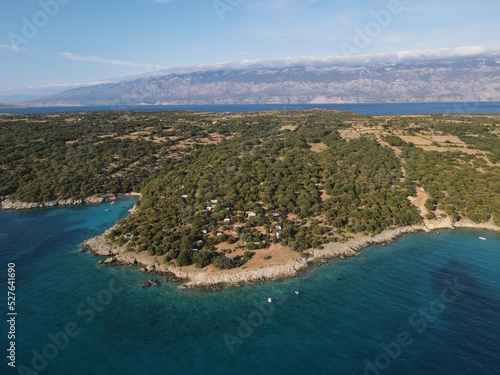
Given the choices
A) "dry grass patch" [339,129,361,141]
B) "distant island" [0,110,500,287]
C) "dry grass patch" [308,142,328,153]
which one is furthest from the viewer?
"dry grass patch" [339,129,361,141]

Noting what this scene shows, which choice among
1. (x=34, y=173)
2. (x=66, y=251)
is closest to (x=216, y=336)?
(x=66, y=251)

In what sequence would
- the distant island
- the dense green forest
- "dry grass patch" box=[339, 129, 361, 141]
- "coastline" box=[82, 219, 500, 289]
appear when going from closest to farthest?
"coastline" box=[82, 219, 500, 289]
the distant island
the dense green forest
"dry grass patch" box=[339, 129, 361, 141]

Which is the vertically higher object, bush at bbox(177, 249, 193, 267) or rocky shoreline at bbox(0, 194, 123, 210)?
rocky shoreline at bbox(0, 194, 123, 210)

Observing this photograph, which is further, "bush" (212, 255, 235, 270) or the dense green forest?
the dense green forest

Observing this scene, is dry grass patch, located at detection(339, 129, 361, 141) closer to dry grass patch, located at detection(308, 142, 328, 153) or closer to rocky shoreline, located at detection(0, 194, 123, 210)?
dry grass patch, located at detection(308, 142, 328, 153)

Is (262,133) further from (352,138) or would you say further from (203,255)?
(203,255)

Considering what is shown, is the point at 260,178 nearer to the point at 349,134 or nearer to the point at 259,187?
the point at 259,187

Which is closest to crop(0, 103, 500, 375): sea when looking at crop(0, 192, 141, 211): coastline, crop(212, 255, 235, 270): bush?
crop(212, 255, 235, 270): bush

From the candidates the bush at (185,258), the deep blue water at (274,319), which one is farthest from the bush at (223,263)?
the deep blue water at (274,319)
